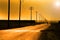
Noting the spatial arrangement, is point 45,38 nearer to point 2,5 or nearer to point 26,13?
point 2,5

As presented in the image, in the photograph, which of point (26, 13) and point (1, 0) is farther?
point (26, 13)

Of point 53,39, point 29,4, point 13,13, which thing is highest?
point 29,4

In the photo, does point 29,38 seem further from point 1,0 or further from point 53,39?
point 1,0

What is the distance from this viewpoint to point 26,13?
384cm

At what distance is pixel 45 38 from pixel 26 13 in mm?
2993

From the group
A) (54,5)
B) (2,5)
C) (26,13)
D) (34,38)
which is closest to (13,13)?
(2,5)

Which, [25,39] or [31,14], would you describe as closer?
[25,39]

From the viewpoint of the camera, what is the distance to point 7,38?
33.0 inches

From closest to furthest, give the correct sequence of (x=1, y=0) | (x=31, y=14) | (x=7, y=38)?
(x=7, y=38)
(x=1, y=0)
(x=31, y=14)

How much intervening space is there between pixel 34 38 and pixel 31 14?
2804 mm

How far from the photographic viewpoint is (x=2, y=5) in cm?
347

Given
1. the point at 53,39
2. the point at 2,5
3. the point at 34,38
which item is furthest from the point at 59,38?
the point at 2,5

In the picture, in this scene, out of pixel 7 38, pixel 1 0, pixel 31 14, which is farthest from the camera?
pixel 31 14

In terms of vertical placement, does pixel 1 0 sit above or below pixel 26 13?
above
